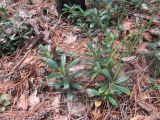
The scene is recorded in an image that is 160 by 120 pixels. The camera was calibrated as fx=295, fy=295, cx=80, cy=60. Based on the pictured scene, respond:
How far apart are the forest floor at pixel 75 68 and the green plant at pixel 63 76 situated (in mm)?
55

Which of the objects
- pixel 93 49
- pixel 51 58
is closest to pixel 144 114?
pixel 93 49

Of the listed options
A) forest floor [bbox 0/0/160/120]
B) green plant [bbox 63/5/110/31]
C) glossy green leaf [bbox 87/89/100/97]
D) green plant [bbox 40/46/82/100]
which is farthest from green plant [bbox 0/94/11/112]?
green plant [bbox 63/5/110/31]

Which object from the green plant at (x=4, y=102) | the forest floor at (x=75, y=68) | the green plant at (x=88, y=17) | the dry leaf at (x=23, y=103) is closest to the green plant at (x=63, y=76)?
the forest floor at (x=75, y=68)

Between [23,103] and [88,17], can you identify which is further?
[88,17]

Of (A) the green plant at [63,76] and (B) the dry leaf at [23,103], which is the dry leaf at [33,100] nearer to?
(B) the dry leaf at [23,103]

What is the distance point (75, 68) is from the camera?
199 cm

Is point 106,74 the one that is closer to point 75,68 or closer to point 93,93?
point 93,93

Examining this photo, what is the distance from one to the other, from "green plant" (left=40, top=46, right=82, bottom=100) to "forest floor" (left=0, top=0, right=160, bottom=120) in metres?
0.06

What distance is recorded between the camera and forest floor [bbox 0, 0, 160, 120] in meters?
1.83

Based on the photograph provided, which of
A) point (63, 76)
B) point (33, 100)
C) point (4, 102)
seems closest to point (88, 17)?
point (63, 76)

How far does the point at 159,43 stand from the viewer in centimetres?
208

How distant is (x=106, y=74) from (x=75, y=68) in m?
0.26

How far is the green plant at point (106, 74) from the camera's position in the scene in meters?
1.80

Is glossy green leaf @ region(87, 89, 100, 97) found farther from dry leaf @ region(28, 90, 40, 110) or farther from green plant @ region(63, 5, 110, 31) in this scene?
green plant @ region(63, 5, 110, 31)
